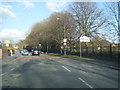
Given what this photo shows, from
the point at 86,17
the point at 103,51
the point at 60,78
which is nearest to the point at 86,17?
the point at 86,17

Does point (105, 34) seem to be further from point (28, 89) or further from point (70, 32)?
point (28, 89)

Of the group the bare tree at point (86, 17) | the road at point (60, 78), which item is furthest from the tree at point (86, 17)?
the road at point (60, 78)

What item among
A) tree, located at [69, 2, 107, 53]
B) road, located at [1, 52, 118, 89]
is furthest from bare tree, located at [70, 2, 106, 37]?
road, located at [1, 52, 118, 89]

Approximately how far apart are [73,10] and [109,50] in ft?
62.6

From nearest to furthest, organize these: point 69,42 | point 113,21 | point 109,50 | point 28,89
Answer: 1. point 28,89
2. point 109,50
3. point 113,21
4. point 69,42

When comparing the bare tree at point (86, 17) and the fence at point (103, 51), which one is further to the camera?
the bare tree at point (86, 17)

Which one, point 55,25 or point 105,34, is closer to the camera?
point 105,34

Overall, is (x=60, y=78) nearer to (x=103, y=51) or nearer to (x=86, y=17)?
(x=103, y=51)

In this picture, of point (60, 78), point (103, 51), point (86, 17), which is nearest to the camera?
point (60, 78)

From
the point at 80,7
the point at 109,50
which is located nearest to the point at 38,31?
the point at 80,7

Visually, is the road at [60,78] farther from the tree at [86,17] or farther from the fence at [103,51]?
the tree at [86,17]

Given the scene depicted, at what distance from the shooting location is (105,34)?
128 ft

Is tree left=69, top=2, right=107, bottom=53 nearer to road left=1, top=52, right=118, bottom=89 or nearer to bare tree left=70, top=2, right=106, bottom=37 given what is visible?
bare tree left=70, top=2, right=106, bottom=37

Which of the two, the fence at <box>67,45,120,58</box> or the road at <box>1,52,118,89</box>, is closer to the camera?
the road at <box>1,52,118,89</box>
